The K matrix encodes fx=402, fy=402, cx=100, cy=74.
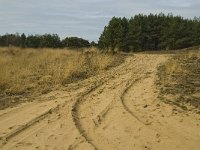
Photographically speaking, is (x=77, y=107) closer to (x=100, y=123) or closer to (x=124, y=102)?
(x=124, y=102)

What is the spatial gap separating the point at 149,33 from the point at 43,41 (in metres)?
13.7

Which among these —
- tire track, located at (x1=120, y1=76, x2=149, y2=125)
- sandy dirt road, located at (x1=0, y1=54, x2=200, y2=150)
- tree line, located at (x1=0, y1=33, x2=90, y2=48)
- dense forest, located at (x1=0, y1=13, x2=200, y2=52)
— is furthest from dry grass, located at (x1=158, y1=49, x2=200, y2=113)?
tree line, located at (x1=0, y1=33, x2=90, y2=48)

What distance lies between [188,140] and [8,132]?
3.00 metres

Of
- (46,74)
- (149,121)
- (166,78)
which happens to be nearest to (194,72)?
(166,78)

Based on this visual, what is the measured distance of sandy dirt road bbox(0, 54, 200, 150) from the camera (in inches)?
242

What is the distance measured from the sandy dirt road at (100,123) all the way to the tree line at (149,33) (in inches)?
1501

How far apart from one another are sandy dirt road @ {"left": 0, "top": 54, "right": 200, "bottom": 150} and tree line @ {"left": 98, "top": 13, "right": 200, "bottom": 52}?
1501 inches

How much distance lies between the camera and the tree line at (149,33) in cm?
4775

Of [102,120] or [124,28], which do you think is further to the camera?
[124,28]

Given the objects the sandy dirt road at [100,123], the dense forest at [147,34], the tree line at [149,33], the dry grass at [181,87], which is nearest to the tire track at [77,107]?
the sandy dirt road at [100,123]

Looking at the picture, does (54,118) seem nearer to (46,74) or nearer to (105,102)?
(105,102)

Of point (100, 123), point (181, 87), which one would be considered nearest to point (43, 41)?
point (181, 87)

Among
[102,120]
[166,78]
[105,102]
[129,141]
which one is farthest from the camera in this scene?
[166,78]

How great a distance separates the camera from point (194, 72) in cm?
1325
